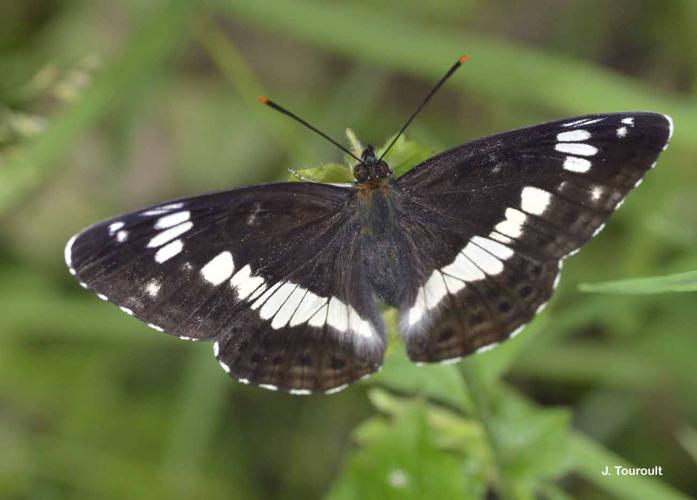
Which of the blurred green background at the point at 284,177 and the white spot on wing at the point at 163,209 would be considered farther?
the blurred green background at the point at 284,177

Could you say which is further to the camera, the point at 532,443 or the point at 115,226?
the point at 532,443

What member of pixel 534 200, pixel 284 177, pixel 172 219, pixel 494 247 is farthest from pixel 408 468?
pixel 284 177

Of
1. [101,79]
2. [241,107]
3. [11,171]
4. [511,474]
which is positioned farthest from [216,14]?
[511,474]

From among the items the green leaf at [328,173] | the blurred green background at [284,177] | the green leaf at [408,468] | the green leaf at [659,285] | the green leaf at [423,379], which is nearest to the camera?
the green leaf at [659,285]

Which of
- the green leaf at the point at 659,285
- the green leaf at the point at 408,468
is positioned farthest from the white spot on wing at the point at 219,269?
the green leaf at the point at 659,285

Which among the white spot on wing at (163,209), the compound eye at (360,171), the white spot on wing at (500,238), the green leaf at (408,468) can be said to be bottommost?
the green leaf at (408,468)

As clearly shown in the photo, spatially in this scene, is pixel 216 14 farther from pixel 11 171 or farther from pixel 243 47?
pixel 11 171

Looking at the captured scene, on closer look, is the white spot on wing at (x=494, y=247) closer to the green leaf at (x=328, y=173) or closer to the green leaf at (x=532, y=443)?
the green leaf at (x=328, y=173)

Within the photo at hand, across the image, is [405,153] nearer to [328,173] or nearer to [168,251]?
[328,173]
